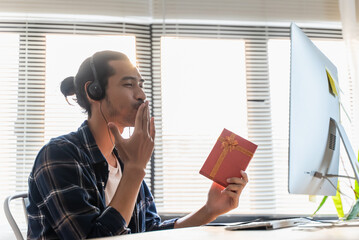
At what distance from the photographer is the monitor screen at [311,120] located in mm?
1015

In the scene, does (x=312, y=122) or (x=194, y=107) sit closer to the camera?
(x=312, y=122)

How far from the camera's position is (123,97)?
58.5 inches

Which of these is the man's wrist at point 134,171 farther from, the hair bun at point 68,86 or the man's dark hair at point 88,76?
the hair bun at point 68,86

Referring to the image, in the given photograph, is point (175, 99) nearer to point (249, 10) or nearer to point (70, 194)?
point (249, 10)

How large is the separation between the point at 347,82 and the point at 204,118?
884 mm

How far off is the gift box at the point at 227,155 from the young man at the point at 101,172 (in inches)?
2.5

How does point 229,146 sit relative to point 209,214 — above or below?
above

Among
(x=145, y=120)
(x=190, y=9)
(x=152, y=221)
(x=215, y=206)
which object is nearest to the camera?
(x=145, y=120)

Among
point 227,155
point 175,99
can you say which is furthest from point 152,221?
point 175,99

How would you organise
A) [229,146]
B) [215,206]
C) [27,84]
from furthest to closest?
[27,84], [215,206], [229,146]

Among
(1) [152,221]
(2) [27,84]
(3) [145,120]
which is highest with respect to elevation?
(2) [27,84]

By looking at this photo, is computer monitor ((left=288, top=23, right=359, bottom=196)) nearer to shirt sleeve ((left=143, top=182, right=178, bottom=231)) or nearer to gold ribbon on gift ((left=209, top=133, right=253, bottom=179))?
gold ribbon on gift ((left=209, top=133, right=253, bottom=179))

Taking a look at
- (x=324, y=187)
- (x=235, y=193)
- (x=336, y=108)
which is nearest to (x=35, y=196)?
(x=235, y=193)

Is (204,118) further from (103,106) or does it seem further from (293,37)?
(293,37)
